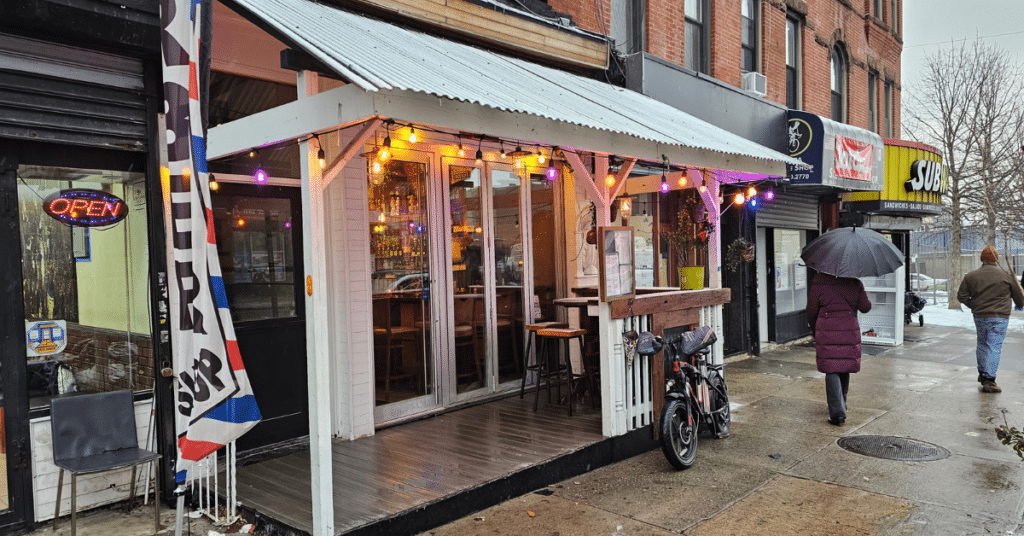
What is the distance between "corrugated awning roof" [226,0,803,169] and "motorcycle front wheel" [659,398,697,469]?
7.47ft

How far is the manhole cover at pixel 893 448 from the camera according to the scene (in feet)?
20.7

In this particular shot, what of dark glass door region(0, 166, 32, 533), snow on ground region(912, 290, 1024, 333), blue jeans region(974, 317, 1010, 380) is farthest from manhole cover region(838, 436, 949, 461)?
snow on ground region(912, 290, 1024, 333)

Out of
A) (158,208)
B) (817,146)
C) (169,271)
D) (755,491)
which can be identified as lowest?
(755,491)

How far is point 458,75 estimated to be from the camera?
500 cm

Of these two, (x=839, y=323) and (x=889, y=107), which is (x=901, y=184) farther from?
(x=839, y=323)

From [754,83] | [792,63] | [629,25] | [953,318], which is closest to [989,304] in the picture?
[754,83]

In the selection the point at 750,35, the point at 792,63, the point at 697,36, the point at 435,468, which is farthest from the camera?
the point at 792,63

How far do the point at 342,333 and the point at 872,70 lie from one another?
1604 cm

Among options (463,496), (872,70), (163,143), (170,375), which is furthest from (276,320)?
(872,70)

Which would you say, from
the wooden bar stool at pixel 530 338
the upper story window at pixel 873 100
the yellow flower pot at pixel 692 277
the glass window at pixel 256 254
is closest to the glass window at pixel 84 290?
the glass window at pixel 256 254

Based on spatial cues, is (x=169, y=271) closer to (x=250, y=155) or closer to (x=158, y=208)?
(x=158, y=208)

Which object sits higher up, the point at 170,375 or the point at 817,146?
the point at 817,146

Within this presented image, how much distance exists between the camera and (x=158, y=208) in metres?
5.13

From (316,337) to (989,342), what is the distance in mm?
8664
